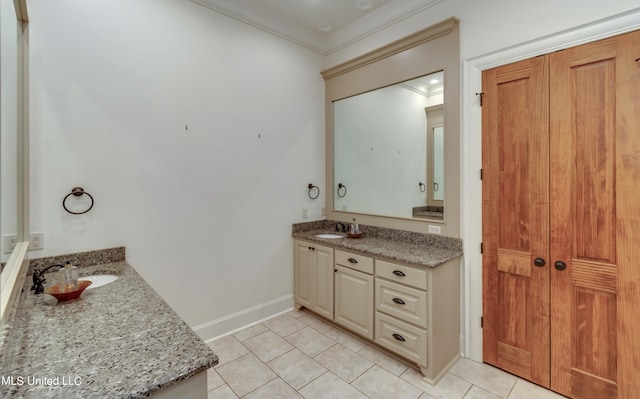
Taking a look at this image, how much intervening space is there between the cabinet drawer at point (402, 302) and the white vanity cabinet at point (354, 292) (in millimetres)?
108

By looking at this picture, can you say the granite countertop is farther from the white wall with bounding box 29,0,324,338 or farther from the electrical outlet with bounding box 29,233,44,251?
the white wall with bounding box 29,0,324,338


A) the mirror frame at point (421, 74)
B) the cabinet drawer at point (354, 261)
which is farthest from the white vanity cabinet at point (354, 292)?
the mirror frame at point (421, 74)

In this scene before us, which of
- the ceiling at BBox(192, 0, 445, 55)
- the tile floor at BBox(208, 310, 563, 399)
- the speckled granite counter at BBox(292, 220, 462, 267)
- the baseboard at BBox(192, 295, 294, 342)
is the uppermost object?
the ceiling at BBox(192, 0, 445, 55)

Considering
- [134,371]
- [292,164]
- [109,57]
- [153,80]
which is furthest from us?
[292,164]

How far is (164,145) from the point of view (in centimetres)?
245

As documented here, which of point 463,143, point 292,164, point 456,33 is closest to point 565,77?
point 463,143

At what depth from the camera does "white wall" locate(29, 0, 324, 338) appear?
2012 mm

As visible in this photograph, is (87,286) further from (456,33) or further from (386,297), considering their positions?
(456,33)

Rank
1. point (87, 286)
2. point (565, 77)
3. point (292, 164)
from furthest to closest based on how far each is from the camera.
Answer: point (292, 164) → point (565, 77) → point (87, 286)

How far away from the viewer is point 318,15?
123 inches

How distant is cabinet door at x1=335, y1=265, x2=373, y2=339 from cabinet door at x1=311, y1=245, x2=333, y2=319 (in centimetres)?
10

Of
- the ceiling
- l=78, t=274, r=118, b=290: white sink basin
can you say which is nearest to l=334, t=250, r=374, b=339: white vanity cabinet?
l=78, t=274, r=118, b=290: white sink basin

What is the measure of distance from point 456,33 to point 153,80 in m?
2.54

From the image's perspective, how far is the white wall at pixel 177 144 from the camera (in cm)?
201
